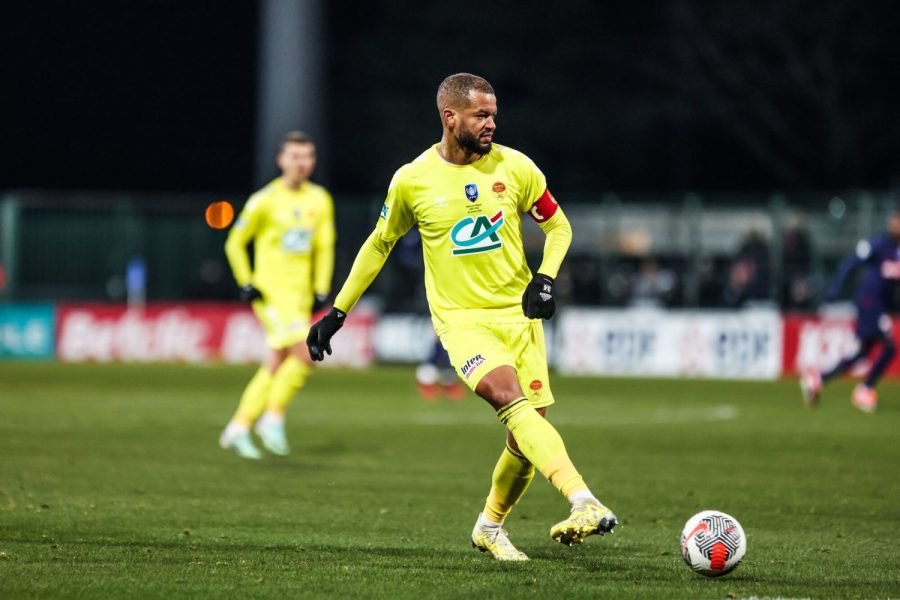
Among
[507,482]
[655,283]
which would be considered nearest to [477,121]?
[507,482]

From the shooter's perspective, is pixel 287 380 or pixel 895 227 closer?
pixel 287 380

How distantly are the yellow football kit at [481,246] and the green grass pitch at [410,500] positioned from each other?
3.92 feet

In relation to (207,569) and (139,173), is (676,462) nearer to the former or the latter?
(207,569)

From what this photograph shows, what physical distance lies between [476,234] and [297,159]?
18.7 feet

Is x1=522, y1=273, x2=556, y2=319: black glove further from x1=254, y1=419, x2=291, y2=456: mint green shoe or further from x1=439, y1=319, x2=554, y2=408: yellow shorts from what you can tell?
x1=254, y1=419, x2=291, y2=456: mint green shoe

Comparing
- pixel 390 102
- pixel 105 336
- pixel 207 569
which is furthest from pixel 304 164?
pixel 390 102

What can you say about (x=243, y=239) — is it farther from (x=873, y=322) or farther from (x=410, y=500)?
(x=873, y=322)

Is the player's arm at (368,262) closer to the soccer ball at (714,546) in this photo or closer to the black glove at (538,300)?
the black glove at (538,300)

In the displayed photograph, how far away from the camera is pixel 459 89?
8.08 m

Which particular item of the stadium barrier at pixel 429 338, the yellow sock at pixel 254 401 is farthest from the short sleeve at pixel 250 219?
the stadium barrier at pixel 429 338

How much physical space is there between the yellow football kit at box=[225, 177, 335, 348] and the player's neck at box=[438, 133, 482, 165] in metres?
5.63

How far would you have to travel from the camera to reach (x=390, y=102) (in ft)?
178

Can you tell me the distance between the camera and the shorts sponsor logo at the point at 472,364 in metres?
7.93

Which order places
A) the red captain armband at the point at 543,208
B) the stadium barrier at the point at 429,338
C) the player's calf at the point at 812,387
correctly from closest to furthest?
the red captain armband at the point at 543,208
the player's calf at the point at 812,387
the stadium barrier at the point at 429,338
